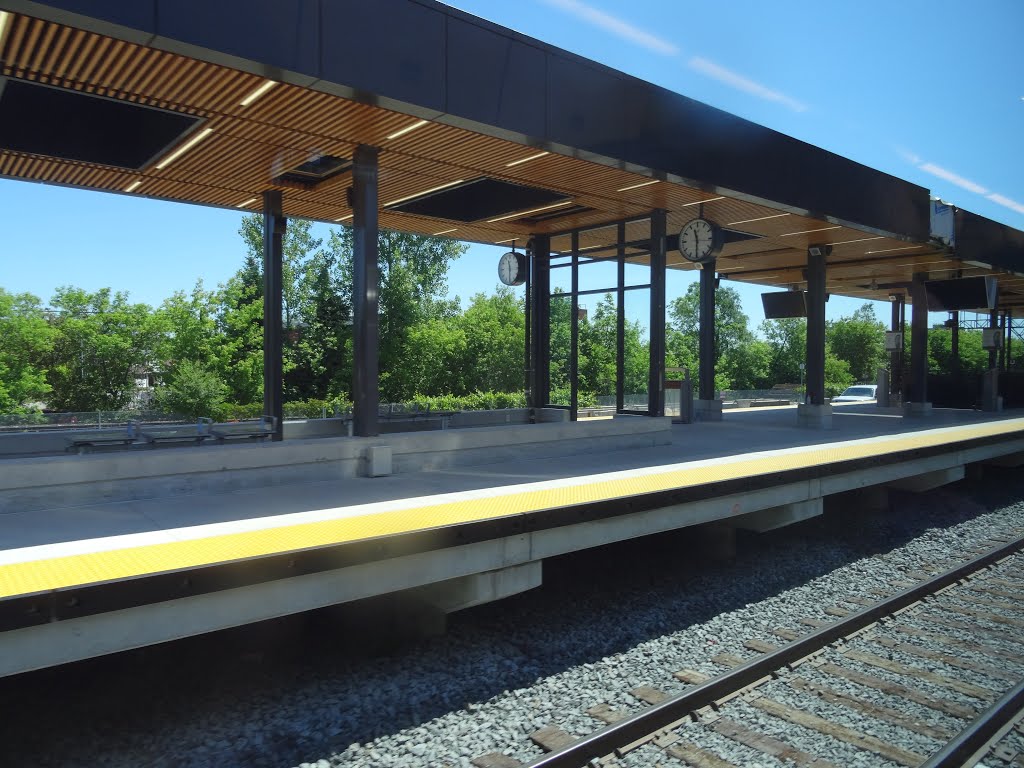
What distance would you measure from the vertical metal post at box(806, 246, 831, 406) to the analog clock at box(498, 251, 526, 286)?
7.63m

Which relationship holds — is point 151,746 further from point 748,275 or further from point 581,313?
point 748,275

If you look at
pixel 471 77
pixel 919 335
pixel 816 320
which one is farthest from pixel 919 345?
pixel 471 77

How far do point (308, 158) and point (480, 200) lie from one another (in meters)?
3.74

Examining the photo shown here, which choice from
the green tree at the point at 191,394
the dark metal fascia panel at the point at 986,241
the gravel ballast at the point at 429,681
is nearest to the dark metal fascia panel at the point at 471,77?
the gravel ballast at the point at 429,681

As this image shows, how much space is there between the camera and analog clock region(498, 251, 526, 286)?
14852mm

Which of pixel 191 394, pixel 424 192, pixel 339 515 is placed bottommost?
pixel 339 515

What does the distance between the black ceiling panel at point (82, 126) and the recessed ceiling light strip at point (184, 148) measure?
16 centimetres

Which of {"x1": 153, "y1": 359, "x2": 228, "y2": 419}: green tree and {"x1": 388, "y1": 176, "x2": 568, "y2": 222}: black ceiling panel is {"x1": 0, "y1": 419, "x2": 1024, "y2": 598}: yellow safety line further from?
{"x1": 153, "y1": 359, "x2": 228, "y2": 419}: green tree

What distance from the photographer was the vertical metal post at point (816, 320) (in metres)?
17.3

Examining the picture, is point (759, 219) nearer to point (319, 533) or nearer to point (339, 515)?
point (339, 515)

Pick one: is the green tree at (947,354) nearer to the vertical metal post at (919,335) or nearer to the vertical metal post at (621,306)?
the vertical metal post at (919,335)

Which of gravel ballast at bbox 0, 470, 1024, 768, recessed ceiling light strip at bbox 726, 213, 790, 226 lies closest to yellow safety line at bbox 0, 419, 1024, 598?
gravel ballast at bbox 0, 470, 1024, 768

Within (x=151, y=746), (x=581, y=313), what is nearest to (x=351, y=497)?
(x=151, y=746)

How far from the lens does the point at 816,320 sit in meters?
17.3
